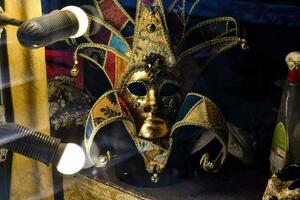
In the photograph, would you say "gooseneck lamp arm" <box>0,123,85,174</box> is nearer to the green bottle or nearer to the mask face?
the mask face

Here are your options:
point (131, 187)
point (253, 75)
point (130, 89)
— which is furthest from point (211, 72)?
point (131, 187)

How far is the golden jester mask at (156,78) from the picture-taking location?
1040 mm

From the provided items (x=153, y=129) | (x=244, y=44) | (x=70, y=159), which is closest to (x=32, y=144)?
(x=70, y=159)

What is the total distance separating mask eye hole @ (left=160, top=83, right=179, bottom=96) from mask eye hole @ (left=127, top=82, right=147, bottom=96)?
4 cm

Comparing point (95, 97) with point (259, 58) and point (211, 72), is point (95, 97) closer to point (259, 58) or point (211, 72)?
point (211, 72)

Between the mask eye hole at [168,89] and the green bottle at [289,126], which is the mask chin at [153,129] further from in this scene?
the green bottle at [289,126]

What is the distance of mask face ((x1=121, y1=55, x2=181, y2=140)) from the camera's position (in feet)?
3.43

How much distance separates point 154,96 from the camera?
41.3 inches

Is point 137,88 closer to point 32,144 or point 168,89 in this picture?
point 168,89

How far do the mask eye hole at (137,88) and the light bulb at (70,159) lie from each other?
0.27 meters

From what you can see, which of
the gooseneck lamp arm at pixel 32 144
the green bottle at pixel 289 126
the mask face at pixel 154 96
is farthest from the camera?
the mask face at pixel 154 96

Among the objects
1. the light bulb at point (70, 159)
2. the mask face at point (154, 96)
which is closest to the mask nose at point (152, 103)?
the mask face at point (154, 96)

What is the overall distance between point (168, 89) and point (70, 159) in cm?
33

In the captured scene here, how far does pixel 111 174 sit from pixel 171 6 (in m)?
0.46
